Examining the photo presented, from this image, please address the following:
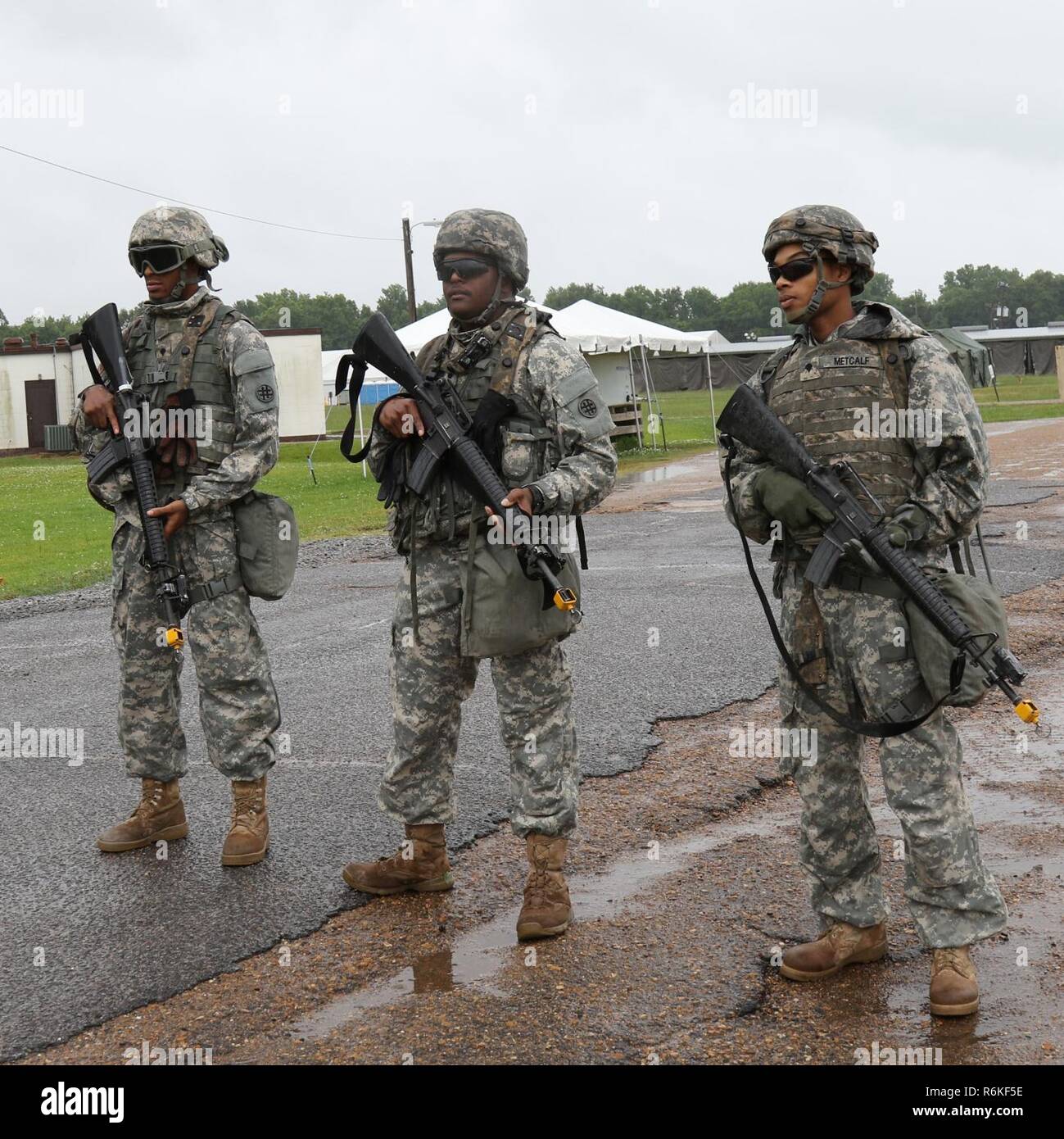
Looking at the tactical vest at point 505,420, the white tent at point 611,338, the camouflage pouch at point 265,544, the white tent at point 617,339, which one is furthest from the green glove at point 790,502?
the white tent at point 617,339

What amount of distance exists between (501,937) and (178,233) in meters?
2.65

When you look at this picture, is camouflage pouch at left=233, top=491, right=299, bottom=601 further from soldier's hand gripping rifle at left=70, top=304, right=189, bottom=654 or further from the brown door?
the brown door

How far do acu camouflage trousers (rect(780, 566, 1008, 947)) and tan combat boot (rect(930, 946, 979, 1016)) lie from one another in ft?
0.14

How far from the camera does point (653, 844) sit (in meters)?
4.95

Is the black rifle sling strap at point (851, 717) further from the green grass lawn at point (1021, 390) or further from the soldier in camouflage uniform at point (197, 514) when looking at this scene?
Result: the green grass lawn at point (1021, 390)

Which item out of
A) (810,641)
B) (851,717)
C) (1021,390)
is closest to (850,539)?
(810,641)

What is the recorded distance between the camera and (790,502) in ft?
12.4

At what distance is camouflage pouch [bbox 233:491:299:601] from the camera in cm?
495

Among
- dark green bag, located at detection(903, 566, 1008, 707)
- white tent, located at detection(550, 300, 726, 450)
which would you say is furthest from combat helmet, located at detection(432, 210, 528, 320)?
white tent, located at detection(550, 300, 726, 450)

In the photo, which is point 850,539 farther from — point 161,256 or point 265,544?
point 161,256

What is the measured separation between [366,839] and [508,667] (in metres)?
1.14

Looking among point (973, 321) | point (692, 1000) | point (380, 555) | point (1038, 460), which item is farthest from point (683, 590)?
point (973, 321)

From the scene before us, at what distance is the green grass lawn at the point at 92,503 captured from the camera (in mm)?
13622

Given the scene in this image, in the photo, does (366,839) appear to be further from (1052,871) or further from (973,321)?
(973,321)
